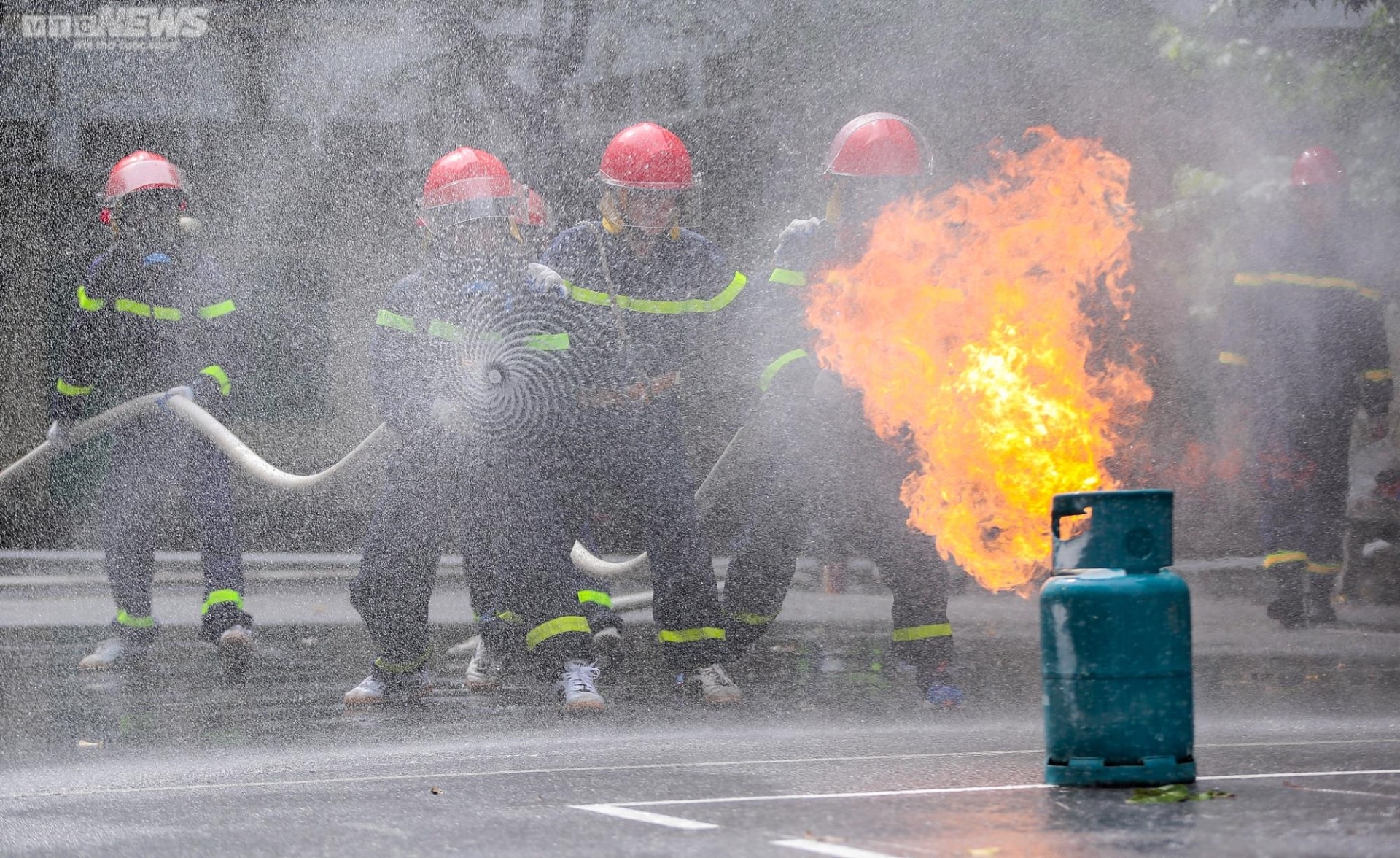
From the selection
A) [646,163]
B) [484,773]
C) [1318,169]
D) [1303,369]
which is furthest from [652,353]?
[1318,169]

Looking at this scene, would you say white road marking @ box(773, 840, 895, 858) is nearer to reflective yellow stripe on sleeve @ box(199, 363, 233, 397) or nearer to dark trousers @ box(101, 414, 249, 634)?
dark trousers @ box(101, 414, 249, 634)

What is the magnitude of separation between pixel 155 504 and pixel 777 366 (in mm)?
2789

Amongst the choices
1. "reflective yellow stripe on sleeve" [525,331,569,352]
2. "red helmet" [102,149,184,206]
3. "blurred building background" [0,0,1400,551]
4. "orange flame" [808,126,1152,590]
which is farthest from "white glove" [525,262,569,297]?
"blurred building background" [0,0,1400,551]

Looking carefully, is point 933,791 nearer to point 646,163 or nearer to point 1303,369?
point 646,163

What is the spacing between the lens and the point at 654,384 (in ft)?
22.3

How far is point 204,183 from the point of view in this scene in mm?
12164

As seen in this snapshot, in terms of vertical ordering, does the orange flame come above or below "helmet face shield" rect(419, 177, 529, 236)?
below

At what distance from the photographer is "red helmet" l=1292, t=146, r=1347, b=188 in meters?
9.05

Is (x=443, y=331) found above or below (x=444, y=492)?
above

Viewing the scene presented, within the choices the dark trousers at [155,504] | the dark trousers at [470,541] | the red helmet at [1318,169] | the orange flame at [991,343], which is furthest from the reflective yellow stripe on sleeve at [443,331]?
the red helmet at [1318,169]

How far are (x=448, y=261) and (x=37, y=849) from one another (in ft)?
9.84

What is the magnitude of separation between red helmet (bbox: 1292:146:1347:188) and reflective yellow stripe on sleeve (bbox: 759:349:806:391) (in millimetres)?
3504

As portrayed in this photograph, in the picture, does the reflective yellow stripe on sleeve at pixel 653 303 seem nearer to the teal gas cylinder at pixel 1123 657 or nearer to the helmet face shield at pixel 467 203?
the helmet face shield at pixel 467 203

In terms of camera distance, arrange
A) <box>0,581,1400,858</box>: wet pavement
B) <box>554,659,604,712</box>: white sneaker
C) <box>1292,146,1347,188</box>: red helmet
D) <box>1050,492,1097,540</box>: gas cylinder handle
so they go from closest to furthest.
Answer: <box>0,581,1400,858</box>: wet pavement → <box>1050,492,1097,540</box>: gas cylinder handle → <box>554,659,604,712</box>: white sneaker → <box>1292,146,1347,188</box>: red helmet
